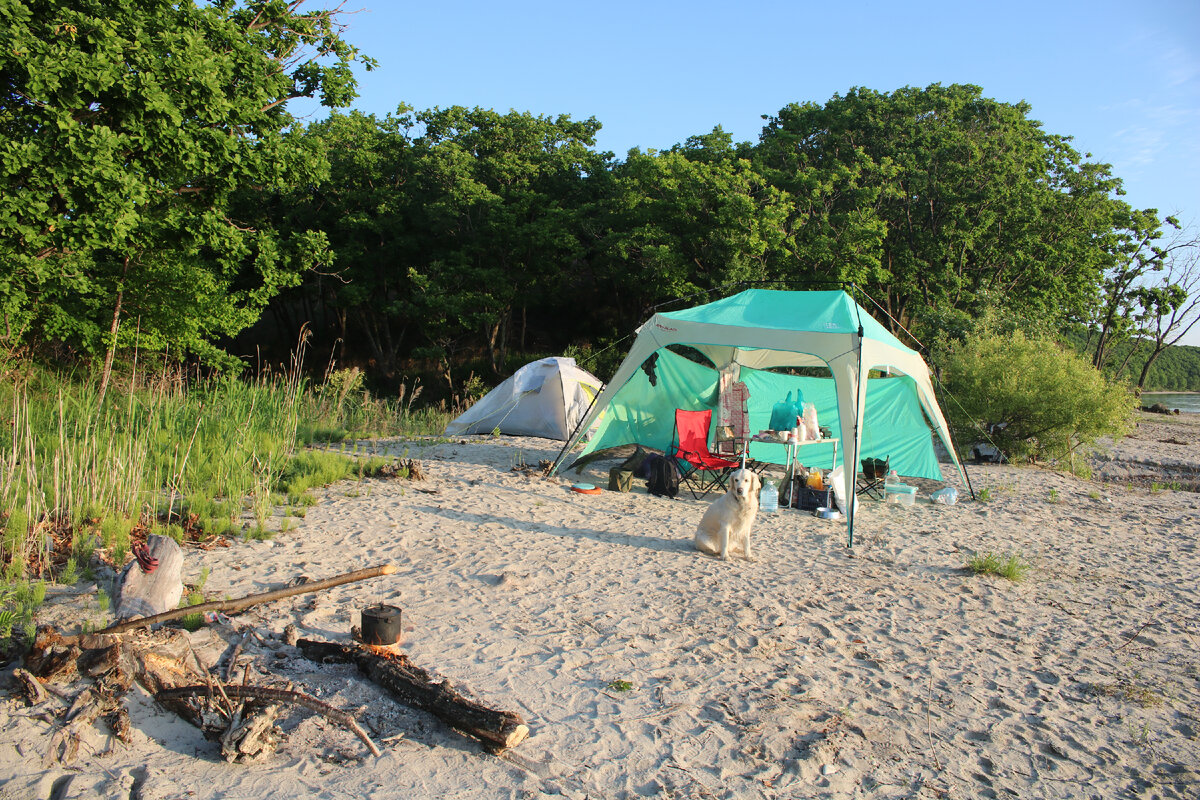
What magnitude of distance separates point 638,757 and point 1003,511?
6.46 meters

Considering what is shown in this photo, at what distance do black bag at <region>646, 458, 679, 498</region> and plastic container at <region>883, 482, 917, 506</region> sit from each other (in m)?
2.35

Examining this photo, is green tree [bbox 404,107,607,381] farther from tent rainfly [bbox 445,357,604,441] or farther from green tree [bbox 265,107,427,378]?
tent rainfly [bbox 445,357,604,441]

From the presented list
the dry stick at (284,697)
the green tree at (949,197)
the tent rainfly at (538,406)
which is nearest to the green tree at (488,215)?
the green tree at (949,197)

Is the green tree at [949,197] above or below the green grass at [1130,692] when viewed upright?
above

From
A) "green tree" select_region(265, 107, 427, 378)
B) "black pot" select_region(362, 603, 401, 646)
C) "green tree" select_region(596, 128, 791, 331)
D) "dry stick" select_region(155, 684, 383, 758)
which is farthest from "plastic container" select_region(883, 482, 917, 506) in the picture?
"green tree" select_region(265, 107, 427, 378)

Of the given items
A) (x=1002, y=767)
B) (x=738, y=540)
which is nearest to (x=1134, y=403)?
(x=738, y=540)

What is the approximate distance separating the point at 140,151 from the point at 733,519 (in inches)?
336

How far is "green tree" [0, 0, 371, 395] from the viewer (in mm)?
8133

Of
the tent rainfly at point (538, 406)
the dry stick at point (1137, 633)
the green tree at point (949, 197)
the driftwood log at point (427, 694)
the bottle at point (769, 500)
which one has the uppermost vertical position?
the green tree at point (949, 197)

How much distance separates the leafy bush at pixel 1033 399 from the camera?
10672mm

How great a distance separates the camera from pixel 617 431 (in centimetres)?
912

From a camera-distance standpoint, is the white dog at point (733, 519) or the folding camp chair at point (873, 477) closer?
the white dog at point (733, 519)

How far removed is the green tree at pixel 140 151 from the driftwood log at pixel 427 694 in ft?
22.1

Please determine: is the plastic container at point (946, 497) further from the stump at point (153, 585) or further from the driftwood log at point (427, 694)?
the stump at point (153, 585)
